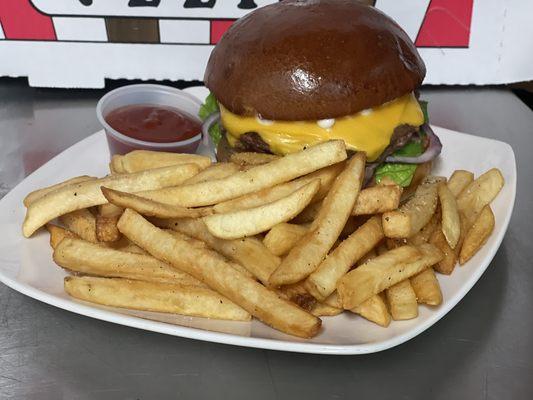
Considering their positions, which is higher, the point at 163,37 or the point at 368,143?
the point at 368,143

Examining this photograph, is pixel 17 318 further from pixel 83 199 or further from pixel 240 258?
pixel 240 258

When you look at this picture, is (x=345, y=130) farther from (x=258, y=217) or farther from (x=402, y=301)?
(x=402, y=301)

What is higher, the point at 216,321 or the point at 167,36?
the point at 216,321

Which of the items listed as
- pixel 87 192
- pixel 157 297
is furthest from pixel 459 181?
pixel 87 192

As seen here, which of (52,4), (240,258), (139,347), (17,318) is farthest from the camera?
(52,4)

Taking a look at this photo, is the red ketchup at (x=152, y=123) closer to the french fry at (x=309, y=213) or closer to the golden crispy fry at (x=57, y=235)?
the golden crispy fry at (x=57, y=235)

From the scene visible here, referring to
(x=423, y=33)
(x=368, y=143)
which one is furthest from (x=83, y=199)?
(x=423, y=33)

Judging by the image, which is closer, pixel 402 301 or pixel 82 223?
pixel 402 301
